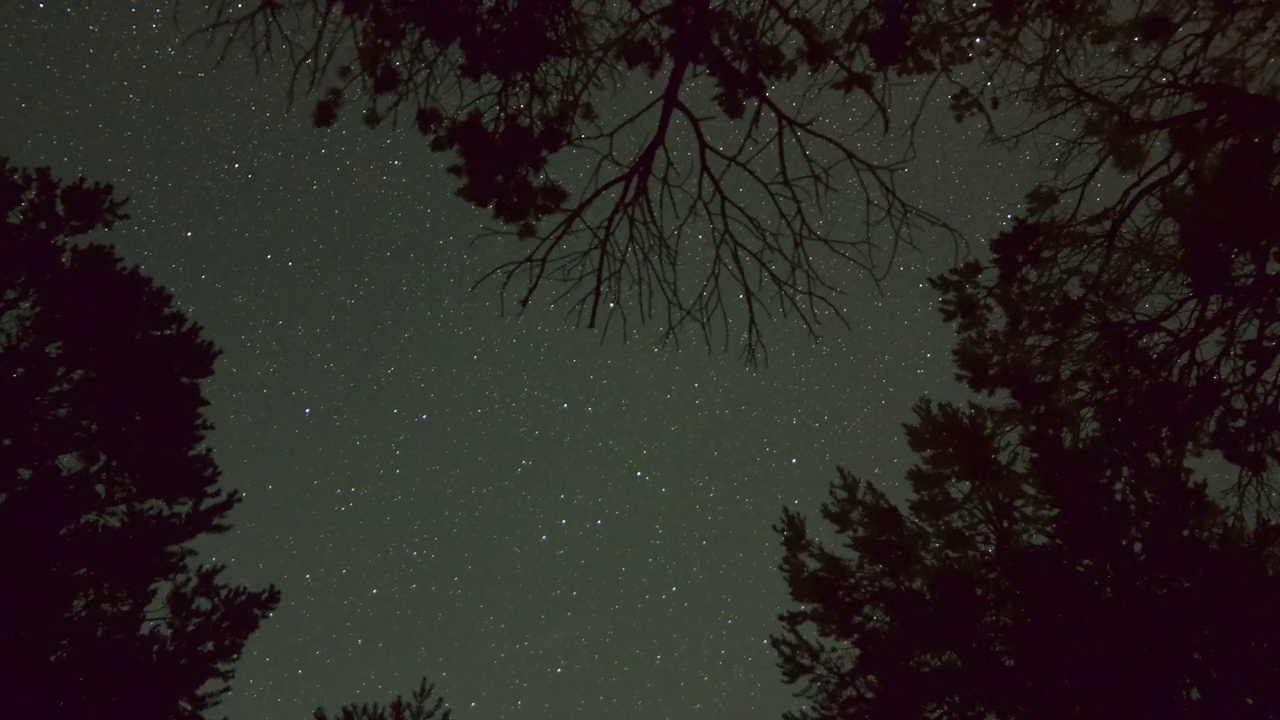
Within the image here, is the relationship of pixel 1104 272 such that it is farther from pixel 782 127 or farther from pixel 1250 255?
pixel 782 127

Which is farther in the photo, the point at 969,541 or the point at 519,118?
the point at 969,541

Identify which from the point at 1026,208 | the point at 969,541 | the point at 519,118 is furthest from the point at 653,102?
the point at 969,541

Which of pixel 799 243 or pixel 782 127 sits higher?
pixel 782 127

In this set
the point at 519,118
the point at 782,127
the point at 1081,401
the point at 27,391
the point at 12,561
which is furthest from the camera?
the point at 27,391

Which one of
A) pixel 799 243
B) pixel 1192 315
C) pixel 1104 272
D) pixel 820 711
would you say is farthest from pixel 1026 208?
pixel 820 711

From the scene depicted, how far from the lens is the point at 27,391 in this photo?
7301 mm

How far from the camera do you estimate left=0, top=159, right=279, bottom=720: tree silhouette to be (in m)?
6.43

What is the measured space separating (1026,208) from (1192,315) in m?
1.08

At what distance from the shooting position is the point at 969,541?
24.1 feet

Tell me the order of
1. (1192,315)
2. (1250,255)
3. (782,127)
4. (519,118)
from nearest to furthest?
(782,127) → (519,118) → (1250,255) → (1192,315)

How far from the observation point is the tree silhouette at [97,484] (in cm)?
643

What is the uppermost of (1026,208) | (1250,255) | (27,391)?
(27,391)

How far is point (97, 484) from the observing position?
7.66 meters

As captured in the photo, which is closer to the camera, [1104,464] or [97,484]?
[1104,464]
